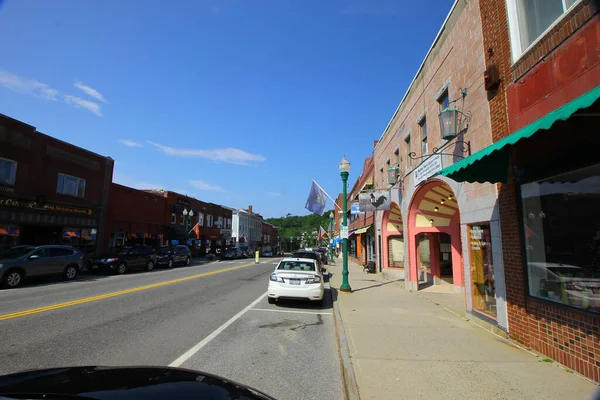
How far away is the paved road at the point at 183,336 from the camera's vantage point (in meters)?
5.07

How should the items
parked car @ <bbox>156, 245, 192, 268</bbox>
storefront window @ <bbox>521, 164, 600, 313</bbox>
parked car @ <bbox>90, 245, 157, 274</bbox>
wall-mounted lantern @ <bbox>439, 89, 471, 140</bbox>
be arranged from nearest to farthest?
storefront window @ <bbox>521, 164, 600, 313</bbox>, wall-mounted lantern @ <bbox>439, 89, 471, 140</bbox>, parked car @ <bbox>90, 245, 157, 274</bbox>, parked car @ <bbox>156, 245, 192, 268</bbox>

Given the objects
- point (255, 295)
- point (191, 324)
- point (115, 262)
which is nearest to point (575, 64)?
point (191, 324)

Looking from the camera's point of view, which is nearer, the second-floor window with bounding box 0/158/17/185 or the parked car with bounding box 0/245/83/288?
the parked car with bounding box 0/245/83/288

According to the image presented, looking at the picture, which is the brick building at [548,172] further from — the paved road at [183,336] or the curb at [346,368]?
the paved road at [183,336]

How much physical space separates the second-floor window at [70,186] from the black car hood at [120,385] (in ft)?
81.0

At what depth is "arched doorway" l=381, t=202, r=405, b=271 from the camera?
1759cm

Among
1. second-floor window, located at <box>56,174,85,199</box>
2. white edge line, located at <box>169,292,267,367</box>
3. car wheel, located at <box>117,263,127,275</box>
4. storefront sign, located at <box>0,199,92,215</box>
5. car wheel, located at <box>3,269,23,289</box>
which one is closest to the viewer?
white edge line, located at <box>169,292,267,367</box>

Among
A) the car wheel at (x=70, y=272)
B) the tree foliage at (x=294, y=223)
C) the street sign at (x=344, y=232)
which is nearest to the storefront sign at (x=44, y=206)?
the car wheel at (x=70, y=272)

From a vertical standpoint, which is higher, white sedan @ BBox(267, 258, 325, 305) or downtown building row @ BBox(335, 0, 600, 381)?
downtown building row @ BBox(335, 0, 600, 381)

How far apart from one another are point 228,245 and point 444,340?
51.5 meters

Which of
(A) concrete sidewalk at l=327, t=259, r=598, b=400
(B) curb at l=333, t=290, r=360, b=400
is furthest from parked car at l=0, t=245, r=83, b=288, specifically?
(B) curb at l=333, t=290, r=360, b=400

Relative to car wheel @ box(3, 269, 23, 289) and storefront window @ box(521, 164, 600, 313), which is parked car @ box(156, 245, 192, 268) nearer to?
car wheel @ box(3, 269, 23, 289)

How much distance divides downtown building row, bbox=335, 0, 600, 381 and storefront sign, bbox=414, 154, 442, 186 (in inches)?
3.3

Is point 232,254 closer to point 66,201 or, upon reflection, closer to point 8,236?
point 66,201
